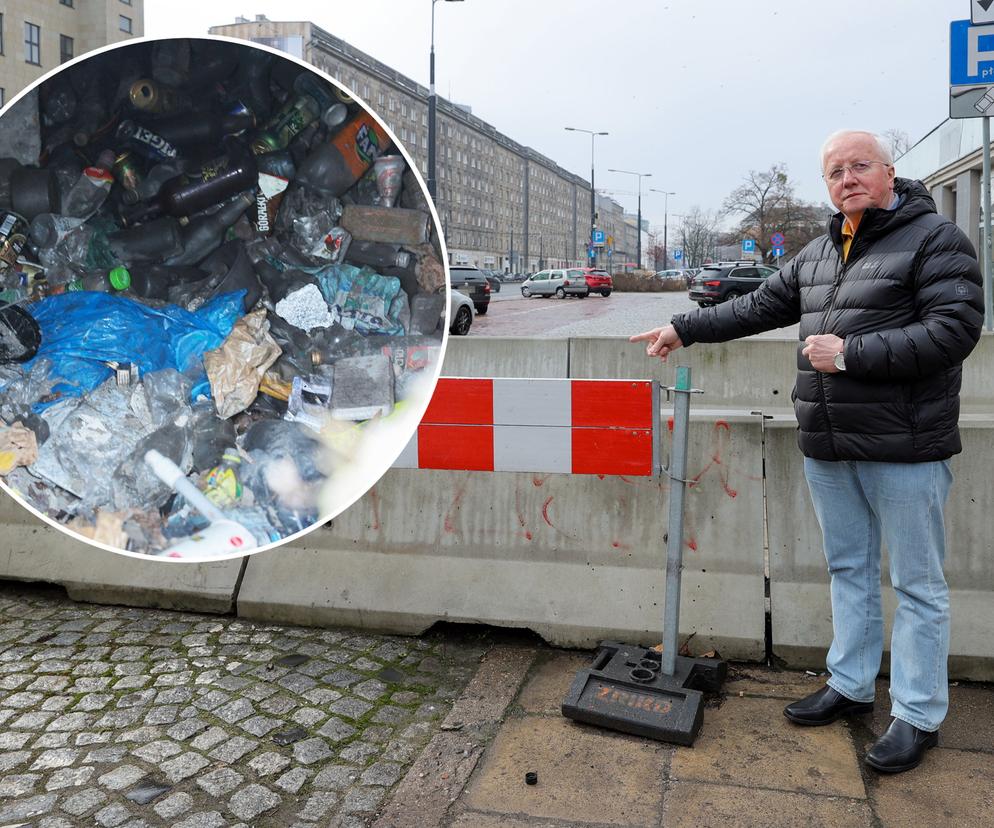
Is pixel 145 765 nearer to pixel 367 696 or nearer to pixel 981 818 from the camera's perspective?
pixel 367 696

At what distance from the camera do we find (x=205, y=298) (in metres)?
2.55

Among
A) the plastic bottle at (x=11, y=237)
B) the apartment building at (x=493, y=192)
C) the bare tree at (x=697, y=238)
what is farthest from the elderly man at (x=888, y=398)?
the bare tree at (x=697, y=238)

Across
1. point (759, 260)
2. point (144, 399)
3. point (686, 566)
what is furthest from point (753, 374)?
point (759, 260)

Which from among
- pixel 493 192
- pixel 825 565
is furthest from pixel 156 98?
pixel 493 192

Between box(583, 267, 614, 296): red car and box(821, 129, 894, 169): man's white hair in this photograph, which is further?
box(583, 267, 614, 296): red car

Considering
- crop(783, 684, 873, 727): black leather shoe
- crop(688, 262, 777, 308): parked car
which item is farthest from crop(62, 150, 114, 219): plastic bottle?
crop(688, 262, 777, 308): parked car

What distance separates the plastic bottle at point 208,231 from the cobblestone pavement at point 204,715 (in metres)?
1.68

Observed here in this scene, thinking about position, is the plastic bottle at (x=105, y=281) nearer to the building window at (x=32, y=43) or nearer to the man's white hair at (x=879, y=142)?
the man's white hair at (x=879, y=142)

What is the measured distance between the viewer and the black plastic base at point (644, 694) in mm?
3316

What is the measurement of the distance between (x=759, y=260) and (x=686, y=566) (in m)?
90.7

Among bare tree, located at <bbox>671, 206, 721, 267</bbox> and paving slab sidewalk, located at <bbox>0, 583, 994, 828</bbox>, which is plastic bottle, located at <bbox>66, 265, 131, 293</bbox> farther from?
bare tree, located at <bbox>671, 206, 721, 267</bbox>

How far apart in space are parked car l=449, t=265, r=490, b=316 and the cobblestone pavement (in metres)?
26.8

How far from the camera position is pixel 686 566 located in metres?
4.04

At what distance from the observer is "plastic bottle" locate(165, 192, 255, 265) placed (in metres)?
2.44
